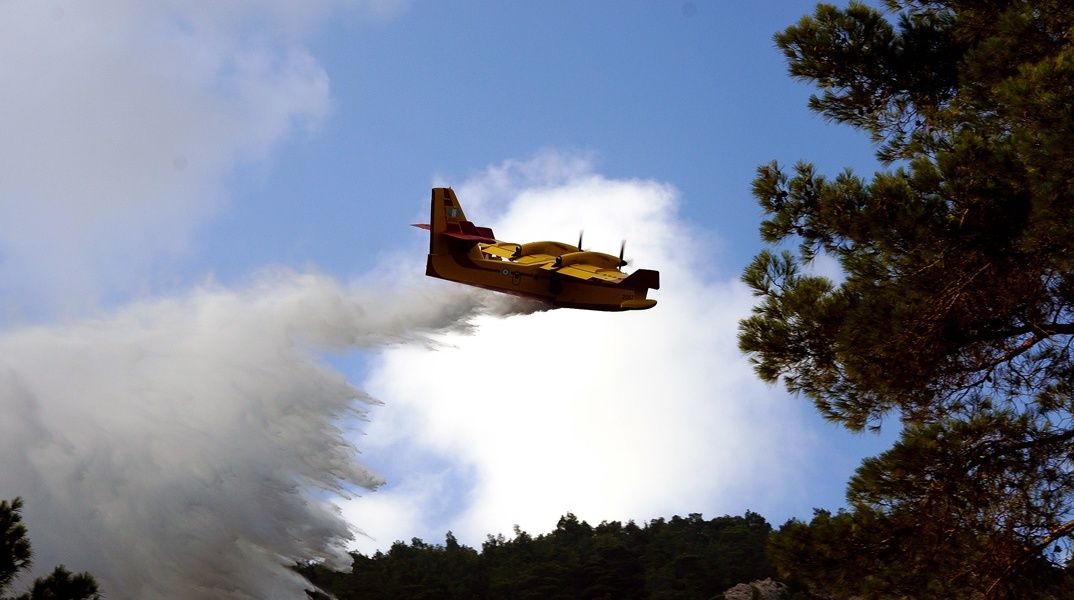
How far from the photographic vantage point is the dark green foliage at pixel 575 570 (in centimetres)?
6756

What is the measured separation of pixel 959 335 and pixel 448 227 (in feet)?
89.8

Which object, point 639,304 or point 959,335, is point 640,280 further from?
point 959,335

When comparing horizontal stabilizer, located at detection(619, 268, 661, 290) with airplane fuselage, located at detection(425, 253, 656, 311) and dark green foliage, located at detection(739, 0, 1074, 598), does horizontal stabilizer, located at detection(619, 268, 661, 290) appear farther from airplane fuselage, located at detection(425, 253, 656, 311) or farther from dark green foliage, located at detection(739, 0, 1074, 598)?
dark green foliage, located at detection(739, 0, 1074, 598)

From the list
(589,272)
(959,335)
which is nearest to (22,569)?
(959,335)

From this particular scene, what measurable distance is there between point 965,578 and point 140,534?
25.7m

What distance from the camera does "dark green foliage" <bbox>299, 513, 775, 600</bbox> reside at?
6756 centimetres

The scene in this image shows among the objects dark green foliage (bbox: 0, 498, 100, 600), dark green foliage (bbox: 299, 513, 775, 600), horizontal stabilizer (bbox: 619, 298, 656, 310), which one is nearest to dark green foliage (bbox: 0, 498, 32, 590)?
dark green foliage (bbox: 0, 498, 100, 600)

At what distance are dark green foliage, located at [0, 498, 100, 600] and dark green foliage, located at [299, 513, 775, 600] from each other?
165 ft

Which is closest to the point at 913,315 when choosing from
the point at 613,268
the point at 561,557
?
the point at 613,268

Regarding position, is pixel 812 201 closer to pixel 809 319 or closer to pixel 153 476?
pixel 809 319

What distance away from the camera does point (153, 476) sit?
1320 inches

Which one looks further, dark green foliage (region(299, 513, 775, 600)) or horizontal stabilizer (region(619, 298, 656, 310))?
dark green foliage (region(299, 513, 775, 600))

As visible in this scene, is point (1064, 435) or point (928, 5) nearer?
point (1064, 435)

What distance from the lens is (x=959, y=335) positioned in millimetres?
15305
